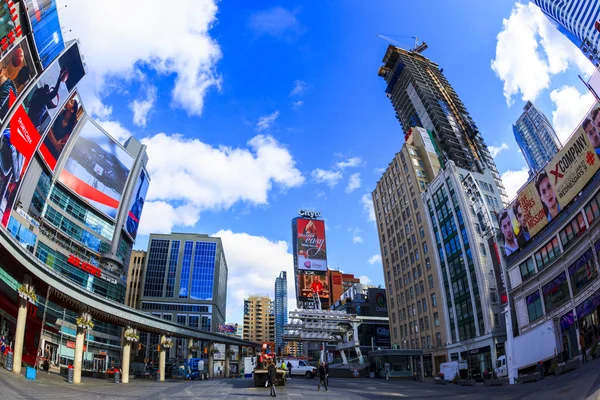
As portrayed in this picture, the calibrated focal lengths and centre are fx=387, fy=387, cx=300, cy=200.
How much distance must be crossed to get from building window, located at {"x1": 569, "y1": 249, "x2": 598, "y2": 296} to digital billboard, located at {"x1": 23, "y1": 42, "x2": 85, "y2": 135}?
68.9 meters

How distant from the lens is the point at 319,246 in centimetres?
10275

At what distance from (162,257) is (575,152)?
5346 inches

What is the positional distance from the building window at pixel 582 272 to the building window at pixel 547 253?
345cm

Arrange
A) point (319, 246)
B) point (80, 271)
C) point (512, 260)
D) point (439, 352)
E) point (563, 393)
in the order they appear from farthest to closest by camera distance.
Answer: point (319, 246), point (80, 271), point (439, 352), point (512, 260), point (563, 393)

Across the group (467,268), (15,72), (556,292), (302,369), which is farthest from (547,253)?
(15,72)

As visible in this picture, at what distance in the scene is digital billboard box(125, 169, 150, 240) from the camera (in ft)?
336

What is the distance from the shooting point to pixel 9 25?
4453 centimetres

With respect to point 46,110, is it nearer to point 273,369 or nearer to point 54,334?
point 54,334

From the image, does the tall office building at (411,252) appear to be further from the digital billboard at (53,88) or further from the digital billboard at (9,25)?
the digital billboard at (9,25)

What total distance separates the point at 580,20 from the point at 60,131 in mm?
79466

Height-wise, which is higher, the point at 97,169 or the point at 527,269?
the point at 97,169

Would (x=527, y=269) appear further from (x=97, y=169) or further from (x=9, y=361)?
(x=97, y=169)

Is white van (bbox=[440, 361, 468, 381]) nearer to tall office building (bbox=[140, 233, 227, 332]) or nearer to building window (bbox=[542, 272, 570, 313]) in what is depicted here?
building window (bbox=[542, 272, 570, 313])

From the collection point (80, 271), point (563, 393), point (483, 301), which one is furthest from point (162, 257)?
point (563, 393)
